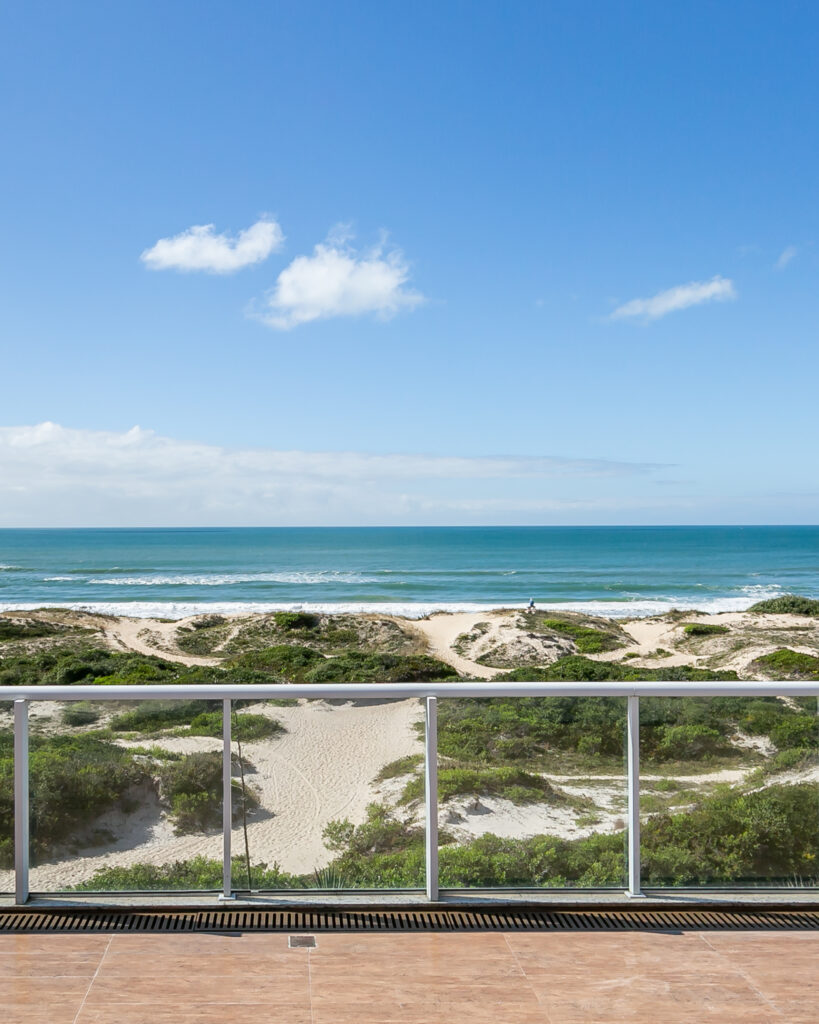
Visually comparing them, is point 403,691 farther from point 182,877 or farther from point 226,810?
point 182,877

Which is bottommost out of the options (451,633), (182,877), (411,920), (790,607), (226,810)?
(451,633)

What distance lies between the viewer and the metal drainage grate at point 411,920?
266cm

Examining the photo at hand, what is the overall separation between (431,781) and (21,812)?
1500mm

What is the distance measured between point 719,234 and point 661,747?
438 inches

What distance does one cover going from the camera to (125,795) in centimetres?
280

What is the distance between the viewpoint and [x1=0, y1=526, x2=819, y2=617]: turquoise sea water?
30.3m

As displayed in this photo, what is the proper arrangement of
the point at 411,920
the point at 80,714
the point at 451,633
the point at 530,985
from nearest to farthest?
1. the point at 530,985
2. the point at 411,920
3. the point at 80,714
4. the point at 451,633

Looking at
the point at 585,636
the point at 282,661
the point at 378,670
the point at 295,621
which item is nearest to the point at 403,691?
the point at 378,670

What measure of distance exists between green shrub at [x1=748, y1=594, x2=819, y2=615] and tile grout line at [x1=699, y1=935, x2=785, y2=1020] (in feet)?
75.0

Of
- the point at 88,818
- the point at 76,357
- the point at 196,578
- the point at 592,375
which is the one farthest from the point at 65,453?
the point at 88,818

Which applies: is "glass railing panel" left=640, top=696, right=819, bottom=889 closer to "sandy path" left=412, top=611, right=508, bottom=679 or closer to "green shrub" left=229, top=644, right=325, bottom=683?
"green shrub" left=229, top=644, right=325, bottom=683

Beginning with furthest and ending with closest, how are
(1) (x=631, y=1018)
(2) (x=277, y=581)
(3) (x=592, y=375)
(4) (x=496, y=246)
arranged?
(2) (x=277, y=581) → (3) (x=592, y=375) → (4) (x=496, y=246) → (1) (x=631, y=1018)

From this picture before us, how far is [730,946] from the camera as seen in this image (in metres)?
2.55

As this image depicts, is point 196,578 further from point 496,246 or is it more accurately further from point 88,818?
point 88,818
